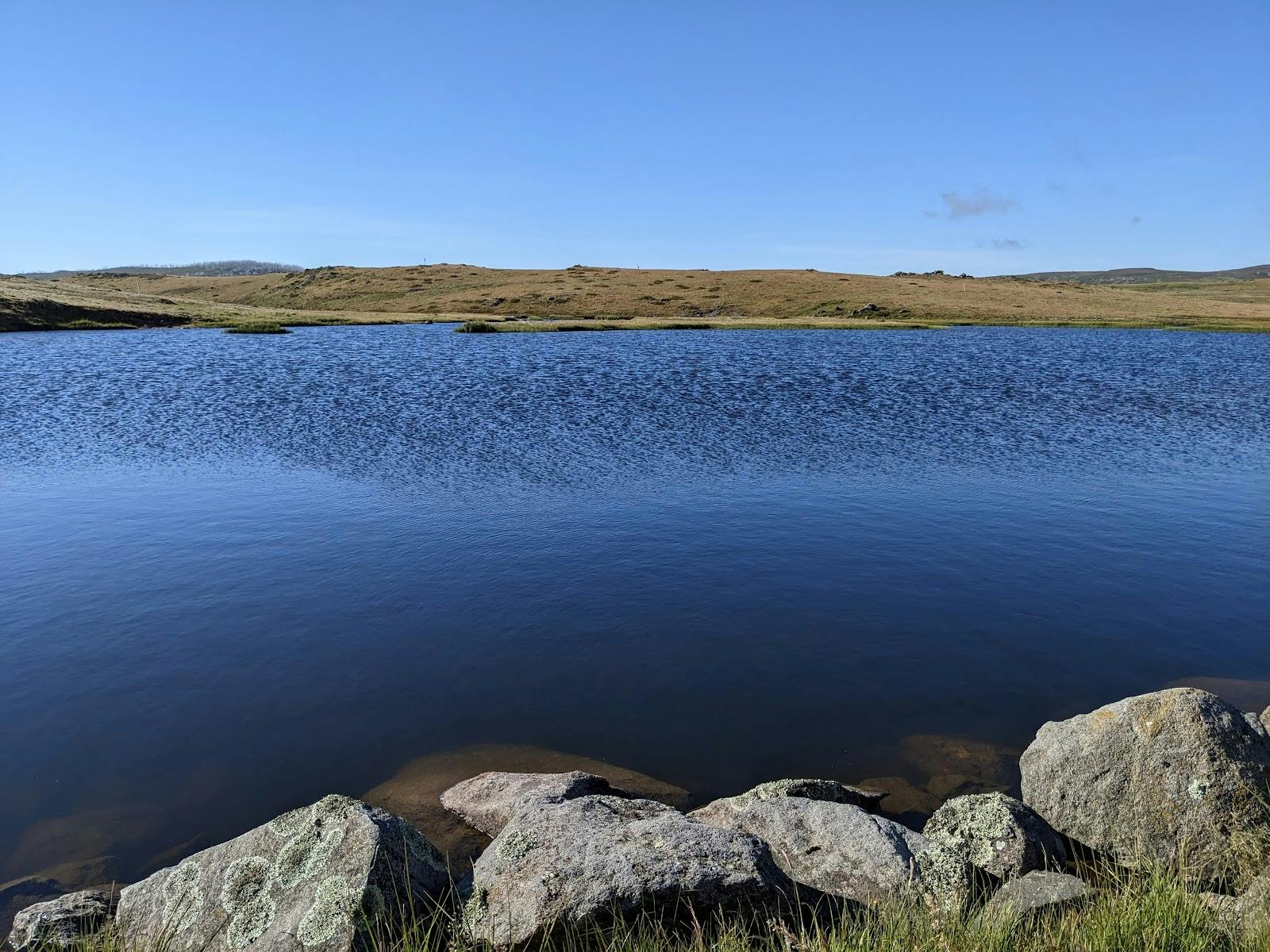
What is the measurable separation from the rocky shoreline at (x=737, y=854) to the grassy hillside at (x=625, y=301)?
101392 millimetres

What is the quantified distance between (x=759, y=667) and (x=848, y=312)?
122868 mm

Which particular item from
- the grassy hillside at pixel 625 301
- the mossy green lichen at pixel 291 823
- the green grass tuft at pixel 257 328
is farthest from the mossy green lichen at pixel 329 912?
the green grass tuft at pixel 257 328

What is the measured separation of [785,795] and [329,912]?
5869 millimetres

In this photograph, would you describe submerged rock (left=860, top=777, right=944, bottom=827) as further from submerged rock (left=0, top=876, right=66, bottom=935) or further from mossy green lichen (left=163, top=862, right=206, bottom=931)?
submerged rock (left=0, top=876, right=66, bottom=935)

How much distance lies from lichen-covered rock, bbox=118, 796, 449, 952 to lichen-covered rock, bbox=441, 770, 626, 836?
1.74m

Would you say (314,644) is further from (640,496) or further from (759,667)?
(640,496)

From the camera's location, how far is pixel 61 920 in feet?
29.4

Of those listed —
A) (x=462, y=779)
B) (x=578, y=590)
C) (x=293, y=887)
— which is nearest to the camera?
(x=293, y=887)

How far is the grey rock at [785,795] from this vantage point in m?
11.4

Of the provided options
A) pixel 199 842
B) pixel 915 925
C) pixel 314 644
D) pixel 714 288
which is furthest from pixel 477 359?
pixel 714 288

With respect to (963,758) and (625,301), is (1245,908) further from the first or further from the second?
(625,301)

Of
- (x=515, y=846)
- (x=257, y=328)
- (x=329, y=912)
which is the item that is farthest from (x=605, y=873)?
(x=257, y=328)

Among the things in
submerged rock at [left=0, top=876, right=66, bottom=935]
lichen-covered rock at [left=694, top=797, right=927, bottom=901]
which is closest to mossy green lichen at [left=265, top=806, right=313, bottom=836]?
submerged rock at [left=0, top=876, right=66, bottom=935]

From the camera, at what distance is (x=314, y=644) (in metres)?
17.4
